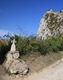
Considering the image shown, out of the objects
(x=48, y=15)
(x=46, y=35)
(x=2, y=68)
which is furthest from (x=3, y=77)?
(x=48, y=15)

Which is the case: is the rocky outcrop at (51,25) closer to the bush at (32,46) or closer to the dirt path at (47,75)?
the bush at (32,46)

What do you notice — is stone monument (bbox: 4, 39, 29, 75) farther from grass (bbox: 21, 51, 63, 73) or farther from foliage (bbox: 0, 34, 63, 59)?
foliage (bbox: 0, 34, 63, 59)

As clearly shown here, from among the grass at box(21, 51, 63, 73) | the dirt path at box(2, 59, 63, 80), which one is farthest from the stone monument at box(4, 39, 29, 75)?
the grass at box(21, 51, 63, 73)

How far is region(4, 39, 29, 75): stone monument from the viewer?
1304 cm

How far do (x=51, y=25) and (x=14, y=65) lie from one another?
13.2 meters

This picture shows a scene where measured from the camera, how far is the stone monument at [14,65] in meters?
13.0

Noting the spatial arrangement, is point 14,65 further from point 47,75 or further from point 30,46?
point 30,46

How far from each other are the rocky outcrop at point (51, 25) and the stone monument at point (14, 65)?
10077 millimetres

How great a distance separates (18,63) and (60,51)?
6.61 metres

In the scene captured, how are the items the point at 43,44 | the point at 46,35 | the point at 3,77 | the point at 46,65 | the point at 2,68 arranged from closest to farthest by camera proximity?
1. the point at 3,77
2. the point at 2,68
3. the point at 46,65
4. the point at 43,44
5. the point at 46,35

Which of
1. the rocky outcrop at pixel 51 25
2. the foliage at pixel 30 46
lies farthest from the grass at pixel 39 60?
the rocky outcrop at pixel 51 25

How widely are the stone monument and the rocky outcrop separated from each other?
10077 mm

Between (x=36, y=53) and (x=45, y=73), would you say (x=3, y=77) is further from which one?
(x=36, y=53)

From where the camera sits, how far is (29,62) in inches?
586
